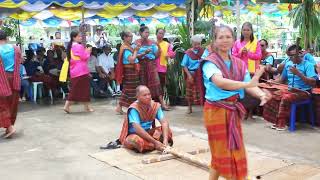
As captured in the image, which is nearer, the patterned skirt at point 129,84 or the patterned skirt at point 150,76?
the patterned skirt at point 129,84

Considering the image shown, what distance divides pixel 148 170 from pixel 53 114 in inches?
162

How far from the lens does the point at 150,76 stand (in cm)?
789

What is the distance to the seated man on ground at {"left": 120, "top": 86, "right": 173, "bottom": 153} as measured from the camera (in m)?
4.99

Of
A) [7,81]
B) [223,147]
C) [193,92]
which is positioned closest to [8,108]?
[7,81]

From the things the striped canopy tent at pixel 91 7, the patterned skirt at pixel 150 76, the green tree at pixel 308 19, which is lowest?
the patterned skirt at pixel 150 76

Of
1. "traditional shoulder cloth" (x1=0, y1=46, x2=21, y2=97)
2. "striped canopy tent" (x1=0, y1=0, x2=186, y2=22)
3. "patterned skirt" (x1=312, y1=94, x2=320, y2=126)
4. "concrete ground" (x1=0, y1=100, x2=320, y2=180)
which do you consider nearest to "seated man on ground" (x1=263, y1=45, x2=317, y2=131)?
"patterned skirt" (x1=312, y1=94, x2=320, y2=126)

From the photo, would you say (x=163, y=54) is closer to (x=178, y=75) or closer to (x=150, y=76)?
(x=178, y=75)

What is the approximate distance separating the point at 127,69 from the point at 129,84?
0.27 m

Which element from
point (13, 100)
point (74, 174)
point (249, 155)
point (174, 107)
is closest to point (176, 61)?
point (174, 107)

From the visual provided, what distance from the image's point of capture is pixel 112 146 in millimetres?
5449

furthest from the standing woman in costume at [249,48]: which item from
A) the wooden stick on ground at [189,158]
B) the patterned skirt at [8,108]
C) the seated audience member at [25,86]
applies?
the seated audience member at [25,86]

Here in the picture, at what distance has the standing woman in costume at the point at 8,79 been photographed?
6102mm

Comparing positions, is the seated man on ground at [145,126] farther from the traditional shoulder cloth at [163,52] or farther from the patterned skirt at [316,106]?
the traditional shoulder cloth at [163,52]

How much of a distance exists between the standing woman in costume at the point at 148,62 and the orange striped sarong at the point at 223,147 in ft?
14.3
